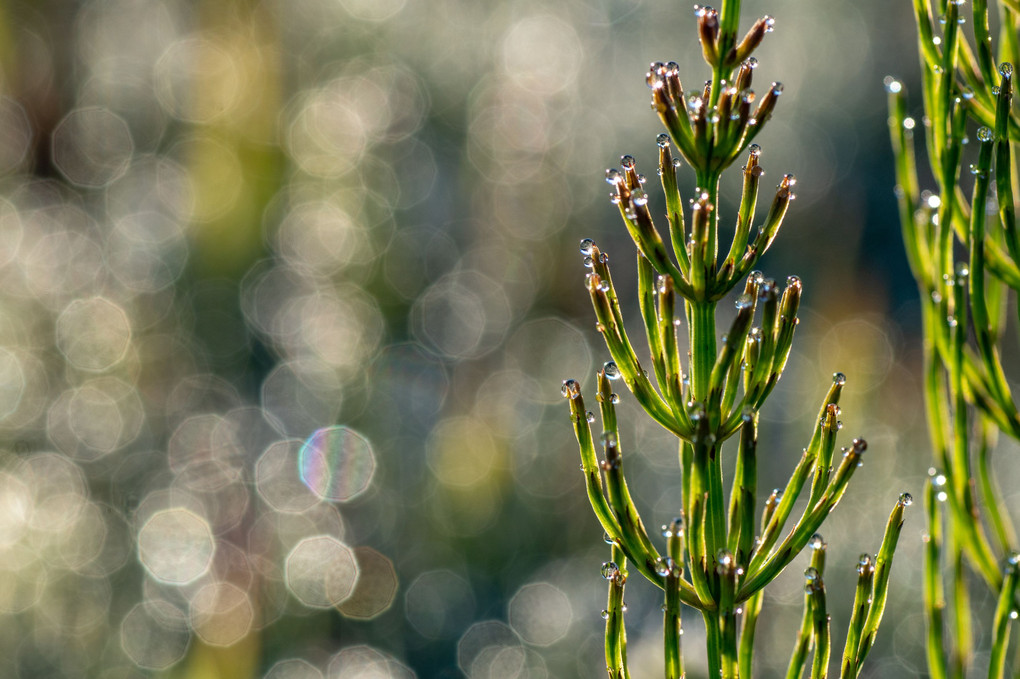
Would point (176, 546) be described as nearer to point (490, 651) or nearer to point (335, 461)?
point (335, 461)

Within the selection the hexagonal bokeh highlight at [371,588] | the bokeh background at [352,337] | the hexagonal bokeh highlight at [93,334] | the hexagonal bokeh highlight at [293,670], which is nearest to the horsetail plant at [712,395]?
the bokeh background at [352,337]

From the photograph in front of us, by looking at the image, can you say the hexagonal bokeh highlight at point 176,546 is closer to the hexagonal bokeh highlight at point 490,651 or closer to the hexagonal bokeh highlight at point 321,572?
the hexagonal bokeh highlight at point 321,572

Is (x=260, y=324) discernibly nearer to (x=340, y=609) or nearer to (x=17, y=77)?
(x=340, y=609)

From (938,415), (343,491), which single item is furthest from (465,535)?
(938,415)

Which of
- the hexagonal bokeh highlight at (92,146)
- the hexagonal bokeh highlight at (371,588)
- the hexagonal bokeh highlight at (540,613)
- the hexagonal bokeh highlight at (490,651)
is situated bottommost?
the hexagonal bokeh highlight at (490,651)

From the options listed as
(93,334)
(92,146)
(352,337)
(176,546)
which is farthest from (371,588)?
(92,146)

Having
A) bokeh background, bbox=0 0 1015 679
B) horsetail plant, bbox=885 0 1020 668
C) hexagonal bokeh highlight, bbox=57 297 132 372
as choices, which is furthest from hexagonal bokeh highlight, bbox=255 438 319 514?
horsetail plant, bbox=885 0 1020 668

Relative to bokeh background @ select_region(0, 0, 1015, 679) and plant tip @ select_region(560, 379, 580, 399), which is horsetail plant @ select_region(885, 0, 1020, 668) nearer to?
plant tip @ select_region(560, 379, 580, 399)
